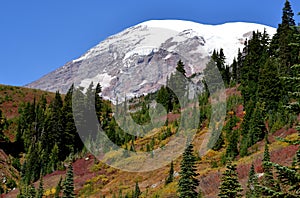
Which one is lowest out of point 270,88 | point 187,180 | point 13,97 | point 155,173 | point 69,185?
point 155,173

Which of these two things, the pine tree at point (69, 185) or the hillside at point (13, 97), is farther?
the hillside at point (13, 97)

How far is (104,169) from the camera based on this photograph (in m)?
54.6

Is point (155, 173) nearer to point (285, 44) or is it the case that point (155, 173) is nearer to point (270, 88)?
point (270, 88)

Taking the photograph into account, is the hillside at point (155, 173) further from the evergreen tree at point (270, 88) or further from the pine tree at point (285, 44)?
the pine tree at point (285, 44)

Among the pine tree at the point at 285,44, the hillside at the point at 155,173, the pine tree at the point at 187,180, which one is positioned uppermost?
the pine tree at the point at 285,44

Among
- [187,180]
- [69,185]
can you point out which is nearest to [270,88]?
[187,180]

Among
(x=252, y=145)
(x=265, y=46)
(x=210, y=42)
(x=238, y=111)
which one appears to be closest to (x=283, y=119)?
(x=252, y=145)

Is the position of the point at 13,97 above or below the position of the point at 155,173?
above

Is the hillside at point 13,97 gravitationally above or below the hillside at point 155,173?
above

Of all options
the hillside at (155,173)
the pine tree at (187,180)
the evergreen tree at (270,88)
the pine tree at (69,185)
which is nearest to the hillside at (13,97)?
the hillside at (155,173)

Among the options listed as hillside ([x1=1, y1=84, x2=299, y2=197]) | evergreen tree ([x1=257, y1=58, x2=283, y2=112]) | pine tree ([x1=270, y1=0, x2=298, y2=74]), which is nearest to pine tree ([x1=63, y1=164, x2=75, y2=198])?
hillside ([x1=1, y1=84, x2=299, y2=197])

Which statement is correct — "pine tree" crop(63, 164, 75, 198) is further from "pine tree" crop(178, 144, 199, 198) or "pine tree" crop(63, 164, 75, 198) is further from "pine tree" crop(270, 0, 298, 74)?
"pine tree" crop(270, 0, 298, 74)

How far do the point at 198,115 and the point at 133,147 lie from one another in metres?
9.90

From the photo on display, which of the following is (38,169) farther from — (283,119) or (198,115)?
(283,119)
